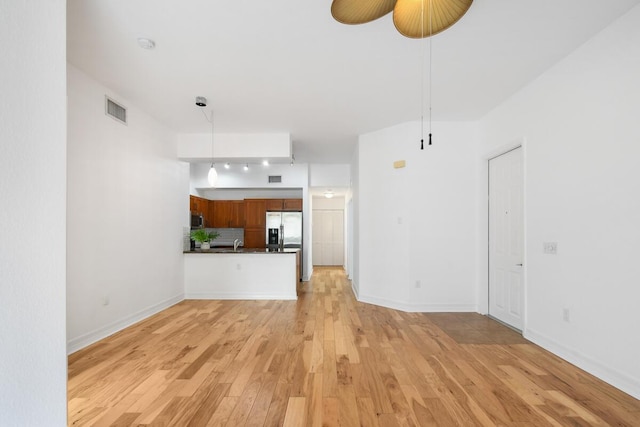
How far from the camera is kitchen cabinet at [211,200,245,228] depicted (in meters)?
8.00

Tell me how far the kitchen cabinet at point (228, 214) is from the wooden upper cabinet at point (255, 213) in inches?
9.6

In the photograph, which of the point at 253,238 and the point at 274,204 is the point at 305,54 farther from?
the point at 253,238

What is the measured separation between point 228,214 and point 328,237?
362cm

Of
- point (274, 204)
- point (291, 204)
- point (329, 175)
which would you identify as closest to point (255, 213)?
point (274, 204)

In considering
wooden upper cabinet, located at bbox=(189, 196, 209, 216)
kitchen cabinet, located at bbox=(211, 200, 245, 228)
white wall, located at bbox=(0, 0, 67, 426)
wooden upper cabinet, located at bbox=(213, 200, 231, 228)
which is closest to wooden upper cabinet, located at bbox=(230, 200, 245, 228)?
kitchen cabinet, located at bbox=(211, 200, 245, 228)

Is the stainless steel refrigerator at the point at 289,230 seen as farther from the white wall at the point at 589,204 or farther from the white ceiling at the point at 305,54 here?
the white wall at the point at 589,204

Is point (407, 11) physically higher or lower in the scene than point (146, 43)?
lower

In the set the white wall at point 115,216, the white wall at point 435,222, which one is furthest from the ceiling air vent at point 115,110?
the white wall at point 435,222

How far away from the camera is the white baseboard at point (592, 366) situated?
7.45 ft

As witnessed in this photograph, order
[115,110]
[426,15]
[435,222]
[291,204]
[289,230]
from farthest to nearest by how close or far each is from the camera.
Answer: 1. [291,204]
2. [289,230]
3. [435,222]
4. [115,110]
5. [426,15]

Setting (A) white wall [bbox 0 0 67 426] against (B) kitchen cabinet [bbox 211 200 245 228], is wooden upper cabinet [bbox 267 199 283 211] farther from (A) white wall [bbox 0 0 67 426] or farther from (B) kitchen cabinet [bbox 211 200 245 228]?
(A) white wall [bbox 0 0 67 426]

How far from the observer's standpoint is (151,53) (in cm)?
280

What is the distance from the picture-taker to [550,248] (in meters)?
3.11

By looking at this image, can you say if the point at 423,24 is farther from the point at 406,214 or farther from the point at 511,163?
the point at 406,214
